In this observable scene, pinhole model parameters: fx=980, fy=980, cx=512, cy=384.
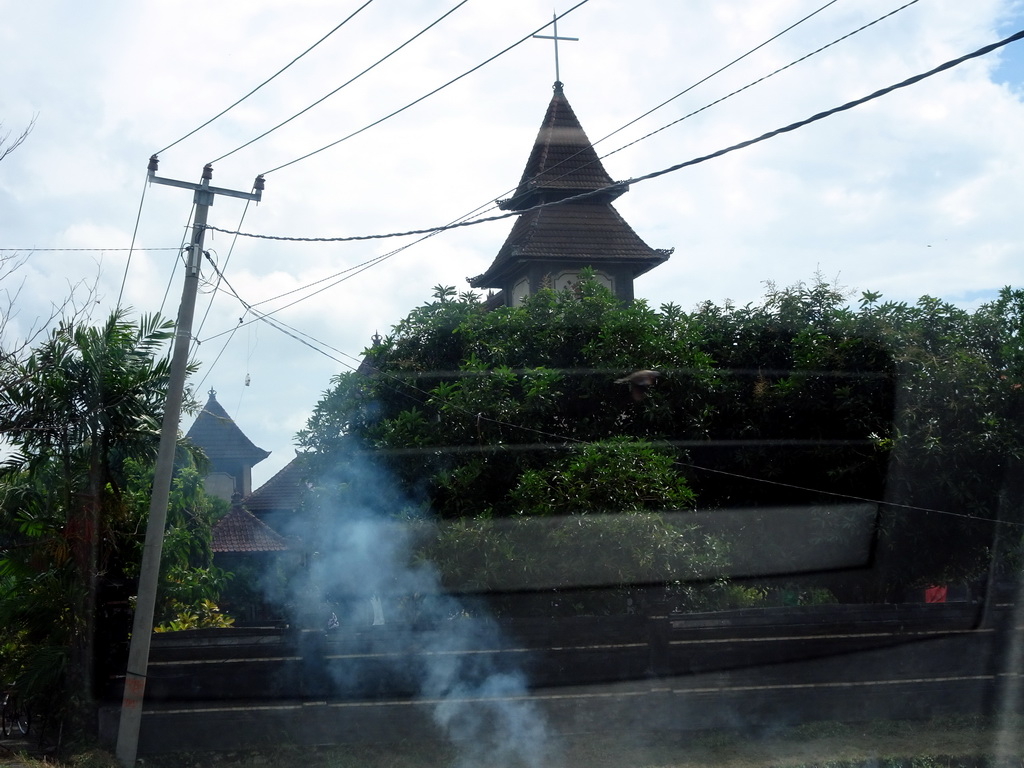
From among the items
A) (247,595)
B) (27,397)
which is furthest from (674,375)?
(247,595)

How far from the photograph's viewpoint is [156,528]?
9.84 metres

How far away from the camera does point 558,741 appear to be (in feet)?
33.5

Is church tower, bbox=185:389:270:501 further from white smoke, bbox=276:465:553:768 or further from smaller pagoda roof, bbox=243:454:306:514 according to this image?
white smoke, bbox=276:465:553:768

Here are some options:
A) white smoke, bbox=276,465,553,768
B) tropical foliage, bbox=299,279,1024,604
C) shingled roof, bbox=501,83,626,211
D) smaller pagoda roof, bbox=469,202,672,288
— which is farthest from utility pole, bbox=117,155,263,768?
shingled roof, bbox=501,83,626,211

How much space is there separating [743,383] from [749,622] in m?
3.79

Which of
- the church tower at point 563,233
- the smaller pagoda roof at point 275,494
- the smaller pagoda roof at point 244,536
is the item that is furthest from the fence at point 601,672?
the smaller pagoda roof at point 275,494

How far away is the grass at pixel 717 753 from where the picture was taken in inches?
387

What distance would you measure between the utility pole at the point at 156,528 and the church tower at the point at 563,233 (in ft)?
42.1

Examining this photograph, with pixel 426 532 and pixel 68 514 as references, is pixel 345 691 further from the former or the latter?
pixel 68 514

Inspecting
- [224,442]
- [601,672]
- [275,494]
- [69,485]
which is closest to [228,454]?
[224,442]

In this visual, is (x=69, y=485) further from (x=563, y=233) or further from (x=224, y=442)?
(x=224, y=442)

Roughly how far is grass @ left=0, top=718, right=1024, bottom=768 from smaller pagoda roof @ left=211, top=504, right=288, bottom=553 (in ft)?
42.4

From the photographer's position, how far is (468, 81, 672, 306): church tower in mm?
23156

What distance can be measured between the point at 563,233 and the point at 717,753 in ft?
51.0
